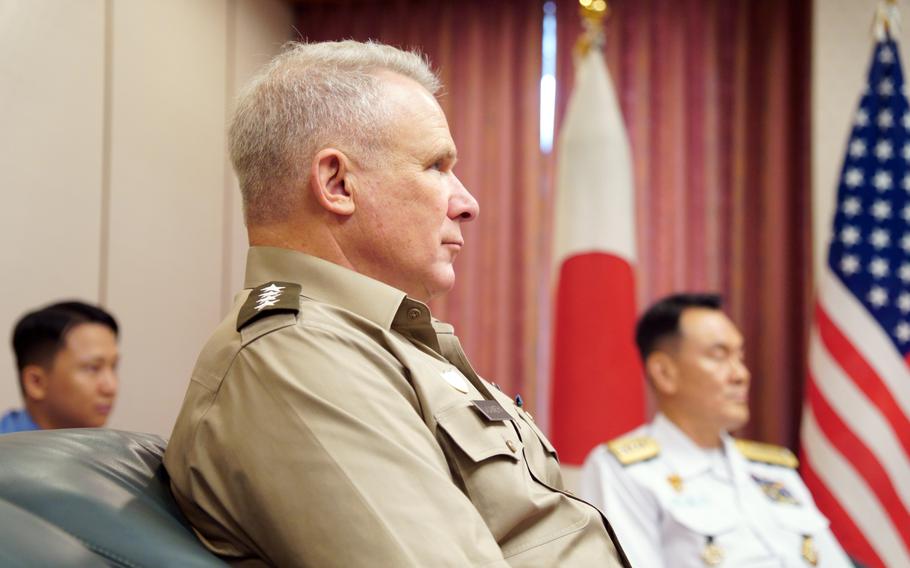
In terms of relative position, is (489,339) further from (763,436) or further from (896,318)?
(896,318)

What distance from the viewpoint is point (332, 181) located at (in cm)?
123

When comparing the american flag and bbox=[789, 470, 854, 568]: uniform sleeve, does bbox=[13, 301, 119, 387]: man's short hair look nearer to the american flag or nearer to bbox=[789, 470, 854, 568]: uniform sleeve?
bbox=[789, 470, 854, 568]: uniform sleeve

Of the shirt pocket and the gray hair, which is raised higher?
the gray hair

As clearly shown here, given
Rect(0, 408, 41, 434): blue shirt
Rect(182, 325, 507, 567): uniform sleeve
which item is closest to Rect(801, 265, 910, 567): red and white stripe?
Rect(0, 408, 41, 434): blue shirt

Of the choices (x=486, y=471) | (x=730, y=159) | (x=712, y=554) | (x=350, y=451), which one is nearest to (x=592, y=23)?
(x=730, y=159)

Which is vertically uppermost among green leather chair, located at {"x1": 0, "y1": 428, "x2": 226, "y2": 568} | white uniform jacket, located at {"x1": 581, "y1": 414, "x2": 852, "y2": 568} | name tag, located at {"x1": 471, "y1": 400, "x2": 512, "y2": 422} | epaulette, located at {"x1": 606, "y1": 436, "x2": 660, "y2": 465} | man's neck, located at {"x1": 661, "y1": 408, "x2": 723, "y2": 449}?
name tag, located at {"x1": 471, "y1": 400, "x2": 512, "y2": 422}

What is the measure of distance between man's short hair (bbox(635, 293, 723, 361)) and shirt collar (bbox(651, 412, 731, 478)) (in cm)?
26

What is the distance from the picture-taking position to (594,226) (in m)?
3.62

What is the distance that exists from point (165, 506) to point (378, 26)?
3.99 meters

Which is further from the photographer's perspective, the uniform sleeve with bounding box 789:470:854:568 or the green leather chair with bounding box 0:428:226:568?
the uniform sleeve with bounding box 789:470:854:568

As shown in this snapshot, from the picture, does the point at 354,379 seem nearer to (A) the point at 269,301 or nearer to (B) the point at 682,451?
(A) the point at 269,301

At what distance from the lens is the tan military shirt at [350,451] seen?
0.91 metres

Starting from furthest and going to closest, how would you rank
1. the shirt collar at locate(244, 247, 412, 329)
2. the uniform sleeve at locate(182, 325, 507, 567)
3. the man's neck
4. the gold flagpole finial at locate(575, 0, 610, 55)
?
the gold flagpole finial at locate(575, 0, 610, 55) → the man's neck → the shirt collar at locate(244, 247, 412, 329) → the uniform sleeve at locate(182, 325, 507, 567)

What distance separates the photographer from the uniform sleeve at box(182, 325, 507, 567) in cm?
91
